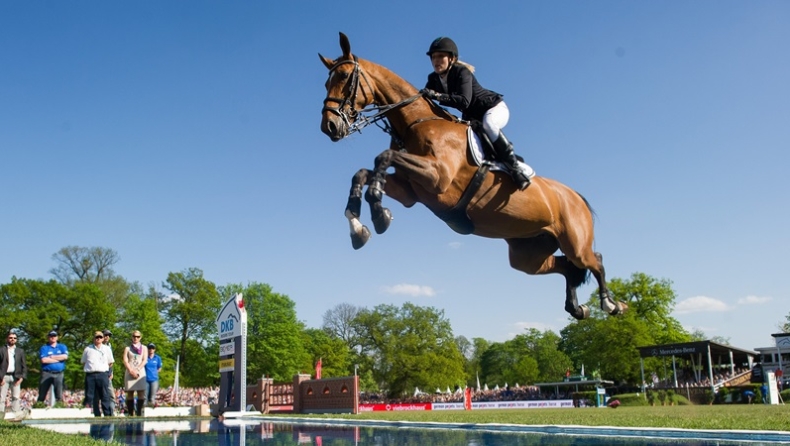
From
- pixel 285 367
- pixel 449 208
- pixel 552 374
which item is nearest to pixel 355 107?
pixel 449 208

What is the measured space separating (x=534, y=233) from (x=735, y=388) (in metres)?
31.0

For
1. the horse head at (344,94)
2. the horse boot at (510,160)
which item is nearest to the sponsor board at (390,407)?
the horse boot at (510,160)

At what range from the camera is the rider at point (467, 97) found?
6.32 meters

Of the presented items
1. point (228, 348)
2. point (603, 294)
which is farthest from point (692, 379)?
point (603, 294)

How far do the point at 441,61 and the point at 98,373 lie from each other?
31.5 feet

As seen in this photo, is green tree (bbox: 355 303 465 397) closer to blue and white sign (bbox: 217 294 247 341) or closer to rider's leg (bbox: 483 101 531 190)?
blue and white sign (bbox: 217 294 247 341)

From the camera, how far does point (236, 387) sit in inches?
652

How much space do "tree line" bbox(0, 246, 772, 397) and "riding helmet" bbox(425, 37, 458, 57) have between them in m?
33.0

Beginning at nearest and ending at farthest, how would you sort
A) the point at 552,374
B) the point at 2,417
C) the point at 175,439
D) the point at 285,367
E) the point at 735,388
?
the point at 175,439, the point at 2,417, the point at 735,388, the point at 285,367, the point at 552,374

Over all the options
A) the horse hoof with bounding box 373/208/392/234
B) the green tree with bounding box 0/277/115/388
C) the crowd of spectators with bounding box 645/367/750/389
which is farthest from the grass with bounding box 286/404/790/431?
the green tree with bounding box 0/277/115/388

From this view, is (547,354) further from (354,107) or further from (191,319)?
(354,107)

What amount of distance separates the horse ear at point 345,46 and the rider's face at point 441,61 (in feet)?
2.99

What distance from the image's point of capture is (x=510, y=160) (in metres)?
6.38

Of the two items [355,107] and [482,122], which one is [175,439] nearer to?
[355,107]
